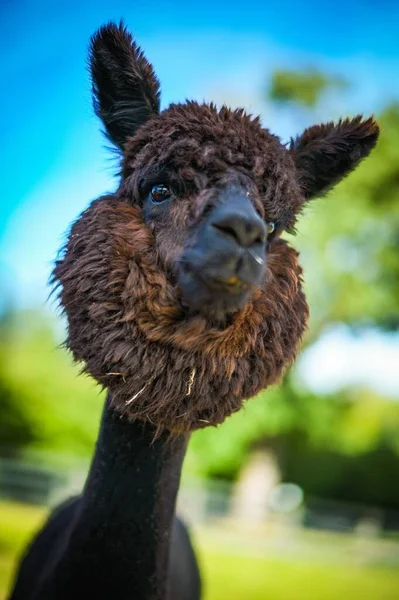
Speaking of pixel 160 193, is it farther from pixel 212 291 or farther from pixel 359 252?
pixel 359 252

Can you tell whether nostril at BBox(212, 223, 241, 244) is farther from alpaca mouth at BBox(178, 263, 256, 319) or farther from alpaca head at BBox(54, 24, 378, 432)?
alpaca mouth at BBox(178, 263, 256, 319)

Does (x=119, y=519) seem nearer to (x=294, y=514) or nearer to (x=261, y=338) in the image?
(x=261, y=338)

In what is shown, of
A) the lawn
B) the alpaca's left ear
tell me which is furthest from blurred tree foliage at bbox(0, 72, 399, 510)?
the alpaca's left ear

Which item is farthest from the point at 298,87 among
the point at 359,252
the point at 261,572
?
the point at 261,572

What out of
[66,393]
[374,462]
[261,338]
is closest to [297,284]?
[261,338]

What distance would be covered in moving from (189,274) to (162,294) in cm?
18

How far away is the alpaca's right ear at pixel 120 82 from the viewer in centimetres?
262

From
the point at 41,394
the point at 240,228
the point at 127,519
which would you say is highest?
the point at 41,394

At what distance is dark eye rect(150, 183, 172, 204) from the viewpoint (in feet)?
7.67

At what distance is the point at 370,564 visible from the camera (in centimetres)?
1414

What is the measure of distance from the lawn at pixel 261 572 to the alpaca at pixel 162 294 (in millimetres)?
5969

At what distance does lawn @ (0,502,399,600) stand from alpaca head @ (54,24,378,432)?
6.72 metres

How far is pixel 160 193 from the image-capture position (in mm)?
2355

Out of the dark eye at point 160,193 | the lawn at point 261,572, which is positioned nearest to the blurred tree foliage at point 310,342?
the lawn at point 261,572
